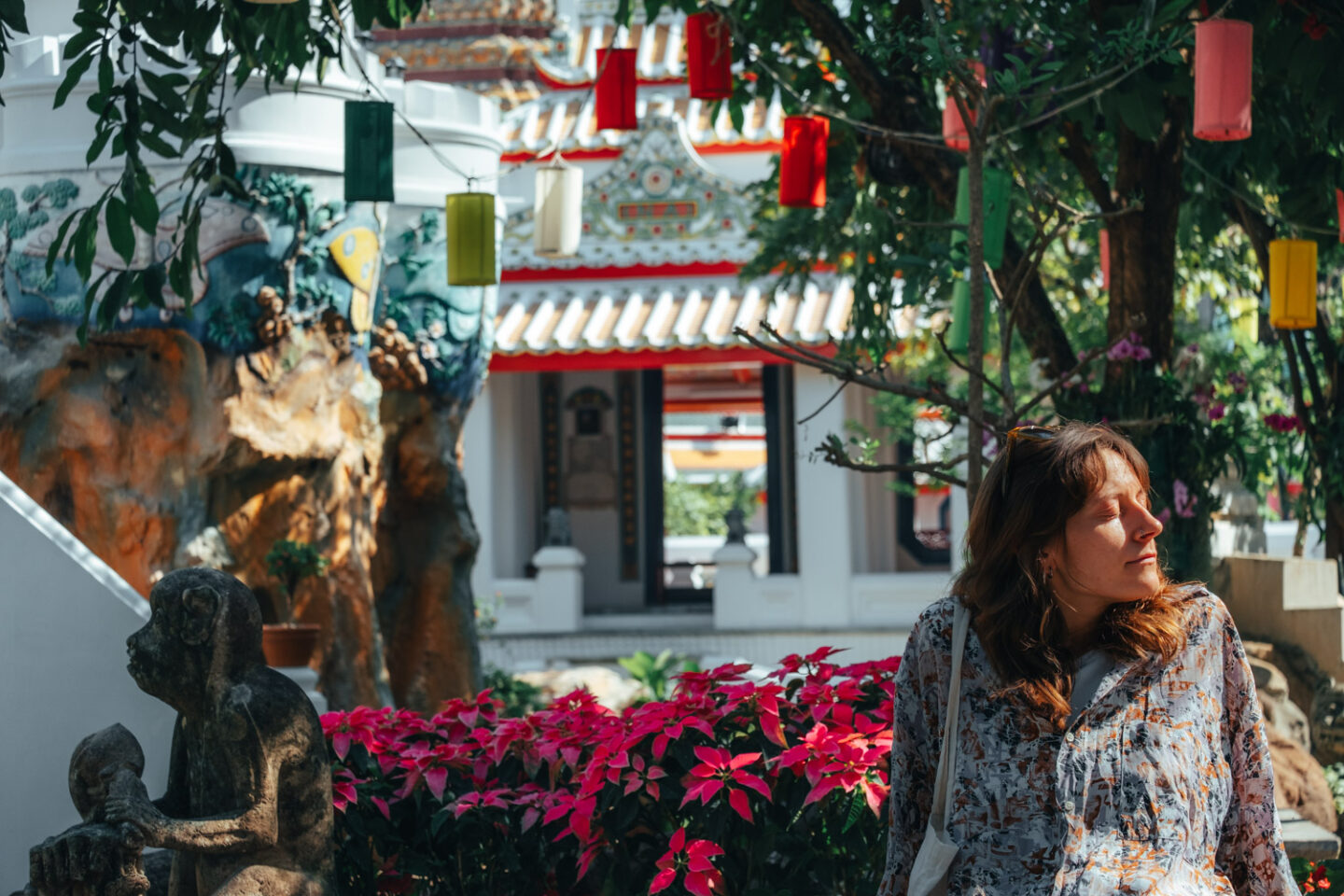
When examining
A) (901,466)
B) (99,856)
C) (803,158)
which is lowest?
(99,856)

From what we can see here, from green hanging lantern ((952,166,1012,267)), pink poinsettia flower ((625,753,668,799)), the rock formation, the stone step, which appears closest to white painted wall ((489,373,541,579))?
the rock formation

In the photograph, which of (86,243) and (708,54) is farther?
(708,54)

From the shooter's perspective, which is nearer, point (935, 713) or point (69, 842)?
point (935, 713)

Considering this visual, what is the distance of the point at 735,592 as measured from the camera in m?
13.0

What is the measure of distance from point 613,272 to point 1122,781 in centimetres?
1175

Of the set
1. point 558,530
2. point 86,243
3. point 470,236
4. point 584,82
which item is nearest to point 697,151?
point 584,82

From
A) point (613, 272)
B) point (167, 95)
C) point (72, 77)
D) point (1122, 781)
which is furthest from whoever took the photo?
point (613, 272)

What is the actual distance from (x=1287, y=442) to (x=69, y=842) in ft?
20.5

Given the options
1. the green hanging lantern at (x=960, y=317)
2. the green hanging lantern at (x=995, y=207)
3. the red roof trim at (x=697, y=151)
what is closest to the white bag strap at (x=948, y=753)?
the green hanging lantern at (x=995, y=207)

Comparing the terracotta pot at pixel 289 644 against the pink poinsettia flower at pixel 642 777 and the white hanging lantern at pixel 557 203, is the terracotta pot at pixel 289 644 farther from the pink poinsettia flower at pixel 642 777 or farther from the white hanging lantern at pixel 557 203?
the pink poinsettia flower at pixel 642 777

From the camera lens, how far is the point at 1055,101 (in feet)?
16.5

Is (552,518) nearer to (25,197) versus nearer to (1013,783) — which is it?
(25,197)

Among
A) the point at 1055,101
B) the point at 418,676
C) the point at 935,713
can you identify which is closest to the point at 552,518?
the point at 418,676

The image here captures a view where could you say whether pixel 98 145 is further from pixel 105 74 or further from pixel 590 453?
pixel 590 453
